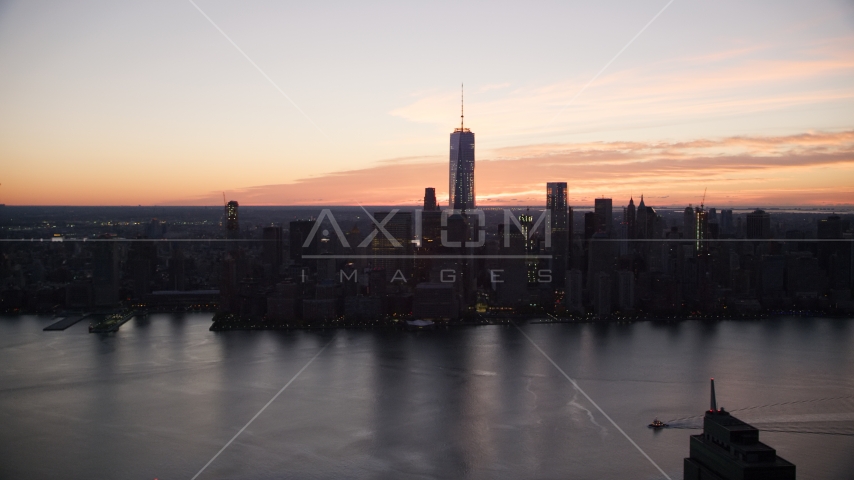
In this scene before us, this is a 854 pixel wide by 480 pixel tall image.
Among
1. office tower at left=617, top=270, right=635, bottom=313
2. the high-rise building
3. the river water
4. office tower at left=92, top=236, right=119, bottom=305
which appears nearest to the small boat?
the river water

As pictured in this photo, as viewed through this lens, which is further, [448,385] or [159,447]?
[448,385]

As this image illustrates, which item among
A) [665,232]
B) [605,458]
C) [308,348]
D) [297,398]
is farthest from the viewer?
[665,232]

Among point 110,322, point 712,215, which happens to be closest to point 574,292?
point 712,215

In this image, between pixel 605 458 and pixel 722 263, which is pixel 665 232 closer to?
pixel 722 263

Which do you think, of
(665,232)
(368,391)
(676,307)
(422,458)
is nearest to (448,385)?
(368,391)

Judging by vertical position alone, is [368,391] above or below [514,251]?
below

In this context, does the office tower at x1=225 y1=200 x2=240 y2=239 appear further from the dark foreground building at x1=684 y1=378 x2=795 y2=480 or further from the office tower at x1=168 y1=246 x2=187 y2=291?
the dark foreground building at x1=684 y1=378 x2=795 y2=480
